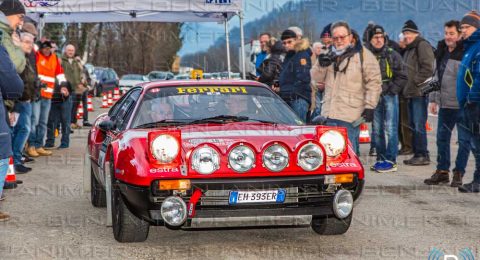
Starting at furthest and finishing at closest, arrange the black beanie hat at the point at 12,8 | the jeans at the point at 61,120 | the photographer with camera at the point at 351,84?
1. the jeans at the point at 61,120
2. the photographer with camera at the point at 351,84
3. the black beanie hat at the point at 12,8

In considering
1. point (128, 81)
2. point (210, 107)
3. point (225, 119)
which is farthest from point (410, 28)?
point (128, 81)

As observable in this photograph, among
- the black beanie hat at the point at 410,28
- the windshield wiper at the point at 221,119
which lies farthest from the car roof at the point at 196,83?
the black beanie hat at the point at 410,28

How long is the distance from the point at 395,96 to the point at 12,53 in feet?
17.8

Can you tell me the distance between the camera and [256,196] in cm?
506

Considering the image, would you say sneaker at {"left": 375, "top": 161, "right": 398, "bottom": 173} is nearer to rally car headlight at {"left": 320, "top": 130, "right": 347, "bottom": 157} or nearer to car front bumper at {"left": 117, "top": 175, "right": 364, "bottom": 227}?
rally car headlight at {"left": 320, "top": 130, "right": 347, "bottom": 157}

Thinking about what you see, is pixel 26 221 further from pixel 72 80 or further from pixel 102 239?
pixel 72 80

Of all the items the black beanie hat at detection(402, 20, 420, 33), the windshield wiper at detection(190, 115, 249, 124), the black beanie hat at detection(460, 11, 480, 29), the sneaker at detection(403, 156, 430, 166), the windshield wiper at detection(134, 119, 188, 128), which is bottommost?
the sneaker at detection(403, 156, 430, 166)

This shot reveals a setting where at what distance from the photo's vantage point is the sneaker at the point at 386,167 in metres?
9.98

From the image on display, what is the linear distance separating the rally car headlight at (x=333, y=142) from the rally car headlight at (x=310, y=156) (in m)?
0.18

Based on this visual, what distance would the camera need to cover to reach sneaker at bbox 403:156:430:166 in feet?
35.3

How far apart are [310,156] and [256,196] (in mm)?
489

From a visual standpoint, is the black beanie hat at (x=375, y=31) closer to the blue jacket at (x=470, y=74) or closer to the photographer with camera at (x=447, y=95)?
the photographer with camera at (x=447, y=95)

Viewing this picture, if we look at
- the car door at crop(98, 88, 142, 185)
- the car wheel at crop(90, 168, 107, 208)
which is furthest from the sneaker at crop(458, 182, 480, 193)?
the car wheel at crop(90, 168, 107, 208)

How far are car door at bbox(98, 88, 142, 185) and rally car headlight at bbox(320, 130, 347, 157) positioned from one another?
1648mm
